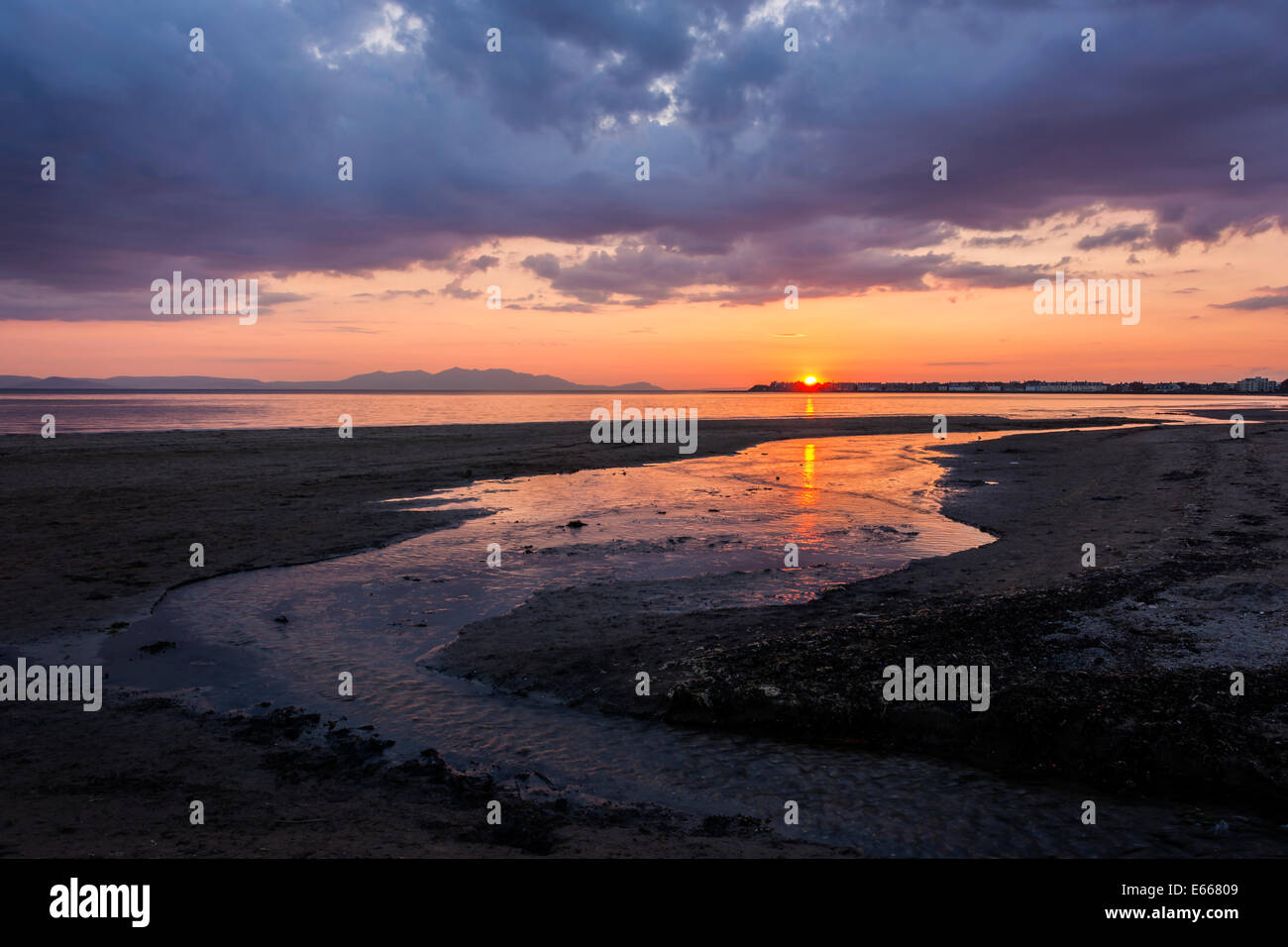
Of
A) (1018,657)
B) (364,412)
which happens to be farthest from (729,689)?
(364,412)

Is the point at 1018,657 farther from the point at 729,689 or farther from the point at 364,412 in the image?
the point at 364,412

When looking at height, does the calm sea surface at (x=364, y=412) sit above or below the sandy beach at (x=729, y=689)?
above

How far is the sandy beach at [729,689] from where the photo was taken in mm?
5285

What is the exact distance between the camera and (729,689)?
7562 mm

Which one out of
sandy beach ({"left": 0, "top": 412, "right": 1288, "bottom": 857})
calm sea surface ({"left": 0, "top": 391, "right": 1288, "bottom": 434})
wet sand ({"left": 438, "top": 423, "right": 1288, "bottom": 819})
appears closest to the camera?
sandy beach ({"left": 0, "top": 412, "right": 1288, "bottom": 857})

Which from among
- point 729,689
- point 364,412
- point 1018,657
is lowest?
point 729,689

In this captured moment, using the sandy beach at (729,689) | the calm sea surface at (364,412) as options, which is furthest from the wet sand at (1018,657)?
the calm sea surface at (364,412)

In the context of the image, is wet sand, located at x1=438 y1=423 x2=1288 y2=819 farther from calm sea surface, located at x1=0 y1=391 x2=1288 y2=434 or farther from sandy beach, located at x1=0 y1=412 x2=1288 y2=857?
calm sea surface, located at x1=0 y1=391 x2=1288 y2=434

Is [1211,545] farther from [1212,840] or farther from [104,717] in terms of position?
[104,717]

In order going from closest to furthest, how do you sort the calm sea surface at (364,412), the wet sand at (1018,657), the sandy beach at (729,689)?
the sandy beach at (729,689), the wet sand at (1018,657), the calm sea surface at (364,412)

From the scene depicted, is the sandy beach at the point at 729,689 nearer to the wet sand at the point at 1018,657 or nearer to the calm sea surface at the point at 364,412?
the wet sand at the point at 1018,657

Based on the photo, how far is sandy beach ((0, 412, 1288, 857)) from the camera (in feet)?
17.3

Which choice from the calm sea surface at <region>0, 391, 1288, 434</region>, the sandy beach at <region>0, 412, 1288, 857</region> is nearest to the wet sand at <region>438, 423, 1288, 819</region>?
the sandy beach at <region>0, 412, 1288, 857</region>
